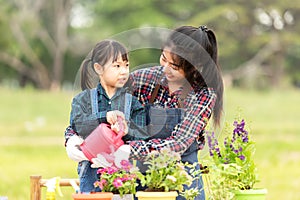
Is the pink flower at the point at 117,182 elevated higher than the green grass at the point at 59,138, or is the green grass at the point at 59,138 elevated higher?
the green grass at the point at 59,138

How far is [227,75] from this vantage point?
1185 inches

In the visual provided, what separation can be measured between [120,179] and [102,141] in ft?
0.52

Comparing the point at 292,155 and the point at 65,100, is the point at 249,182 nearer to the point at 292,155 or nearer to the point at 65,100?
the point at 292,155

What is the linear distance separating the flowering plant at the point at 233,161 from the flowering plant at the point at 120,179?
1.10 ft

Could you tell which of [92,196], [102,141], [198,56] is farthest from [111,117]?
[198,56]

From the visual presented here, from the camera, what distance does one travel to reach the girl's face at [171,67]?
3.54m

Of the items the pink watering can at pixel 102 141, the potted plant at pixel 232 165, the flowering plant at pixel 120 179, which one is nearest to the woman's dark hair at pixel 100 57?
the pink watering can at pixel 102 141

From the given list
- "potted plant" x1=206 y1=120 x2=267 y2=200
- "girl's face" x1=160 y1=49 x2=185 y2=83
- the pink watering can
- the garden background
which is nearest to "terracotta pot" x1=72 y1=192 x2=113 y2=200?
the pink watering can

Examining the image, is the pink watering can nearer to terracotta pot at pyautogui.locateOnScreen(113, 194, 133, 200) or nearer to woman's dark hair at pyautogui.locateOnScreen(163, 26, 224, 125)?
terracotta pot at pyautogui.locateOnScreen(113, 194, 133, 200)

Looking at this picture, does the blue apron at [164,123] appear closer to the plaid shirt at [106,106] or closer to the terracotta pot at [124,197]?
the plaid shirt at [106,106]

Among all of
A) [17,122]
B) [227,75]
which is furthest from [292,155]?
Result: [227,75]

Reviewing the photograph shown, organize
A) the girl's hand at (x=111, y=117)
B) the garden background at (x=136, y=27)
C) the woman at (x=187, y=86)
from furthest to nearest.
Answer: the garden background at (x=136, y=27) → the woman at (x=187, y=86) → the girl's hand at (x=111, y=117)

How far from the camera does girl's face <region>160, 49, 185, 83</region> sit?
3541 millimetres

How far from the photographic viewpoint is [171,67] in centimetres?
355
